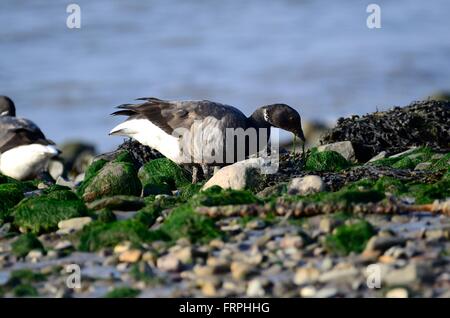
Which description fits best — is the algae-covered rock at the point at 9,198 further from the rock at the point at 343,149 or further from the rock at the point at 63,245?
the rock at the point at 343,149

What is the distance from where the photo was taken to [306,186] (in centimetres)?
948

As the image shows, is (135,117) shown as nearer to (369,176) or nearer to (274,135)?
(274,135)

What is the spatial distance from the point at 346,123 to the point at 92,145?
7.41 meters

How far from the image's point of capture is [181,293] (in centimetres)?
701

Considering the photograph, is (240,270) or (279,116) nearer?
(240,270)

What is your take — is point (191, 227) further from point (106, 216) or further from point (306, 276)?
point (306, 276)

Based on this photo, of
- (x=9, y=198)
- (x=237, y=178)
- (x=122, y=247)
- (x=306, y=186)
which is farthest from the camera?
(x=9, y=198)

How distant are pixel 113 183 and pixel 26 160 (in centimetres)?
278

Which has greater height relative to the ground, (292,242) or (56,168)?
(292,242)

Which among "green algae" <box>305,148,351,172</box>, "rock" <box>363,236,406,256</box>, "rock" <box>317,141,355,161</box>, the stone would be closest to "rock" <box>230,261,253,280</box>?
"rock" <box>363,236,406,256</box>

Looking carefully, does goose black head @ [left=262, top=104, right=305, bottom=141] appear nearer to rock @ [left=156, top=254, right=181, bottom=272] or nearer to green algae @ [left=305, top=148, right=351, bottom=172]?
green algae @ [left=305, top=148, right=351, bottom=172]

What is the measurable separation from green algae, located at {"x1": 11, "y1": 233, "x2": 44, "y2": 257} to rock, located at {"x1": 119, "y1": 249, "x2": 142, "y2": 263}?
83 centimetres

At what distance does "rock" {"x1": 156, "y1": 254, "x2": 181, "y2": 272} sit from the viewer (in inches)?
289

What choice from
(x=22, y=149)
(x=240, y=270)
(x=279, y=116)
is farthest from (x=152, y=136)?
(x=240, y=270)
